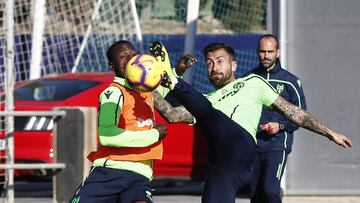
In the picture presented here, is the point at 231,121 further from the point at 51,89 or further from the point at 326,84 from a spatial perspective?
the point at 51,89

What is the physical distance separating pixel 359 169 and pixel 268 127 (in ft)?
12.6

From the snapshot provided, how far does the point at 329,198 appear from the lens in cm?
1401

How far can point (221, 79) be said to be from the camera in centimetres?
869

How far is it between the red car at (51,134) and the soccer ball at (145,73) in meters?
6.05

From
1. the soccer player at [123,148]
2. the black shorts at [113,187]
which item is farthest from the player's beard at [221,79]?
the black shorts at [113,187]

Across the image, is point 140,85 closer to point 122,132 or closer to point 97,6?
point 122,132

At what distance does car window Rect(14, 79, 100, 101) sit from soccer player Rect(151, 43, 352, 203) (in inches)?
224

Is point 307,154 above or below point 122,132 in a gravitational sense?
below

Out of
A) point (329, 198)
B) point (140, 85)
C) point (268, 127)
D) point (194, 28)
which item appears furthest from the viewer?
point (194, 28)

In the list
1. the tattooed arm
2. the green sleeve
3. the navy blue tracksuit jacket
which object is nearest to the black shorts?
the green sleeve

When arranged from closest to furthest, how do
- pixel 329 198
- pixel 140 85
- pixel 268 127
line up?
1. pixel 140 85
2. pixel 268 127
3. pixel 329 198

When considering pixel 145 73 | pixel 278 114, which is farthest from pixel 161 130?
pixel 278 114

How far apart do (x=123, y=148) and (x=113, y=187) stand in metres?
0.28

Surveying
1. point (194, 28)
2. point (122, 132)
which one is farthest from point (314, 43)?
point (122, 132)
